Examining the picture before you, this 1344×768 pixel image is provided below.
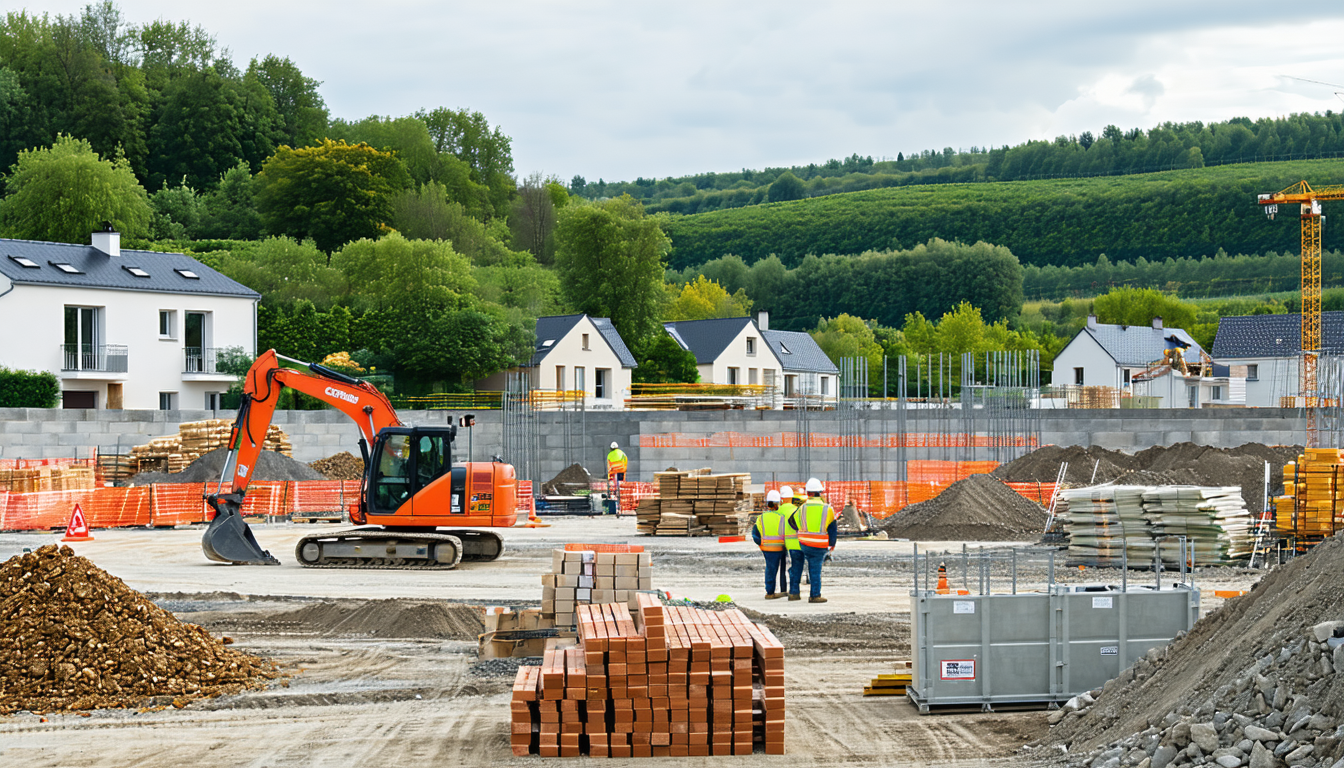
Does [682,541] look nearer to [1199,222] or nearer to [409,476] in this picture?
[409,476]

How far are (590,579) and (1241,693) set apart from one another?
22.7ft

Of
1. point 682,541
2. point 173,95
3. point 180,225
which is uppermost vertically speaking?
point 173,95

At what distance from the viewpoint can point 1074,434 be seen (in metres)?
33.4

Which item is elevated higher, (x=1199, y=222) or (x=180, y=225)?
(x=1199, y=222)

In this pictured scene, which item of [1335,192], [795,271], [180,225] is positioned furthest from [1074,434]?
[795,271]

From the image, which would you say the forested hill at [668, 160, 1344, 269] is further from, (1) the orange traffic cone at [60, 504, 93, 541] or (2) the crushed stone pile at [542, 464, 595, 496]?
(1) the orange traffic cone at [60, 504, 93, 541]

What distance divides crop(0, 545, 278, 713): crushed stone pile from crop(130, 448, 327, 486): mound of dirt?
20.2 m

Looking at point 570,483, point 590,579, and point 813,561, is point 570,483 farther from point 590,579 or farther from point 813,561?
point 590,579

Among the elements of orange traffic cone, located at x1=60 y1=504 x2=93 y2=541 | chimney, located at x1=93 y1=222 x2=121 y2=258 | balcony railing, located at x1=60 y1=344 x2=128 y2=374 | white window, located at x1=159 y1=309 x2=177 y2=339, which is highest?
chimney, located at x1=93 y1=222 x2=121 y2=258

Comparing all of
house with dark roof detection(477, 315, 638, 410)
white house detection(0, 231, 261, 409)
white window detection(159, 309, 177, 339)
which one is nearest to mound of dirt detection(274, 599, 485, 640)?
white house detection(0, 231, 261, 409)

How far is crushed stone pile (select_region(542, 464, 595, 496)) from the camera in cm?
3562

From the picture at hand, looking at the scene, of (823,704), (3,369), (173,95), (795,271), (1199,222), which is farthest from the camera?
(1199,222)

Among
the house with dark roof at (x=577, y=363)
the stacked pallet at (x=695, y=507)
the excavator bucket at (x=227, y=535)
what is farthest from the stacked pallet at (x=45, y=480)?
the house with dark roof at (x=577, y=363)

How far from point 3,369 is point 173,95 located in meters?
44.7
